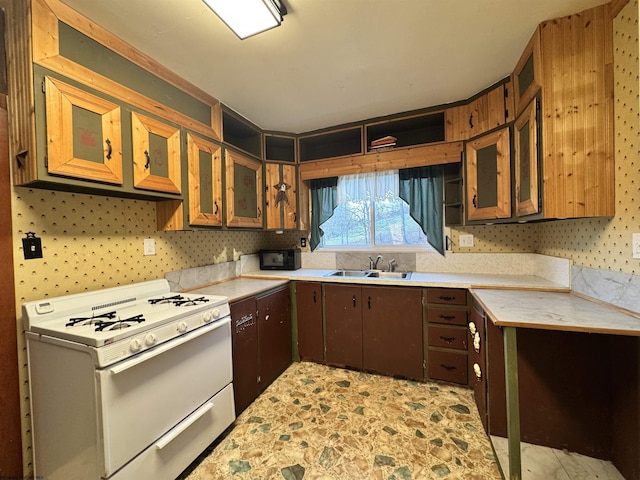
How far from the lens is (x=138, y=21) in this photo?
1407 millimetres

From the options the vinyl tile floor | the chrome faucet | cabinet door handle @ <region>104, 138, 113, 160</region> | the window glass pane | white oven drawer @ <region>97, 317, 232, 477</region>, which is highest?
cabinet door handle @ <region>104, 138, 113, 160</region>

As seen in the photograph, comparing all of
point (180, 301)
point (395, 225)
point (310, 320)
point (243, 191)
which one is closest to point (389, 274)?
point (395, 225)

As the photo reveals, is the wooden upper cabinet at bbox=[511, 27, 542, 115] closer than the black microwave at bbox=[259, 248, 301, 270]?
Yes

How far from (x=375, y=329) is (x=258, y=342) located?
1051mm

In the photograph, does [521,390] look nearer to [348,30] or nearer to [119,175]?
[348,30]

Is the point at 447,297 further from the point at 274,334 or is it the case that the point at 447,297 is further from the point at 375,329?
the point at 274,334

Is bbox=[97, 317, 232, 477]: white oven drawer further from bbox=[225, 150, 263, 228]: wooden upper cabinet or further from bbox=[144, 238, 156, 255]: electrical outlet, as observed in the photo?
bbox=[225, 150, 263, 228]: wooden upper cabinet

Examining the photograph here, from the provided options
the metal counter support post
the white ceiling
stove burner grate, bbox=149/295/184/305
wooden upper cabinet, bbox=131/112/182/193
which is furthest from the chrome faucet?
wooden upper cabinet, bbox=131/112/182/193

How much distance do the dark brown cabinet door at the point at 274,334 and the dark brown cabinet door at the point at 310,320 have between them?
0.40 feet

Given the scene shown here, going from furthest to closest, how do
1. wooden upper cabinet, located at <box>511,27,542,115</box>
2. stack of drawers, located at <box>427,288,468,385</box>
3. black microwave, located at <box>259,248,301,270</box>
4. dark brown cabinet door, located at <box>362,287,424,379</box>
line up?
black microwave, located at <box>259,248,301,270</box>, dark brown cabinet door, located at <box>362,287,424,379</box>, stack of drawers, located at <box>427,288,468,385</box>, wooden upper cabinet, located at <box>511,27,542,115</box>

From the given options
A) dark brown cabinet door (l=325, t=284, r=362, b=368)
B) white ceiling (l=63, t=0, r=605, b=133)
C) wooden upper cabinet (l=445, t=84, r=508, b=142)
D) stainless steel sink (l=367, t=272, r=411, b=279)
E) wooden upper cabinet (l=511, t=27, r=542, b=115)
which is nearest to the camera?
white ceiling (l=63, t=0, r=605, b=133)

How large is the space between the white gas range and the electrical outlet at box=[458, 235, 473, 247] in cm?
237

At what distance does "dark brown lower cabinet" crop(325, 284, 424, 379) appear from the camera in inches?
89.9

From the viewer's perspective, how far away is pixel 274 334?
2381 mm
